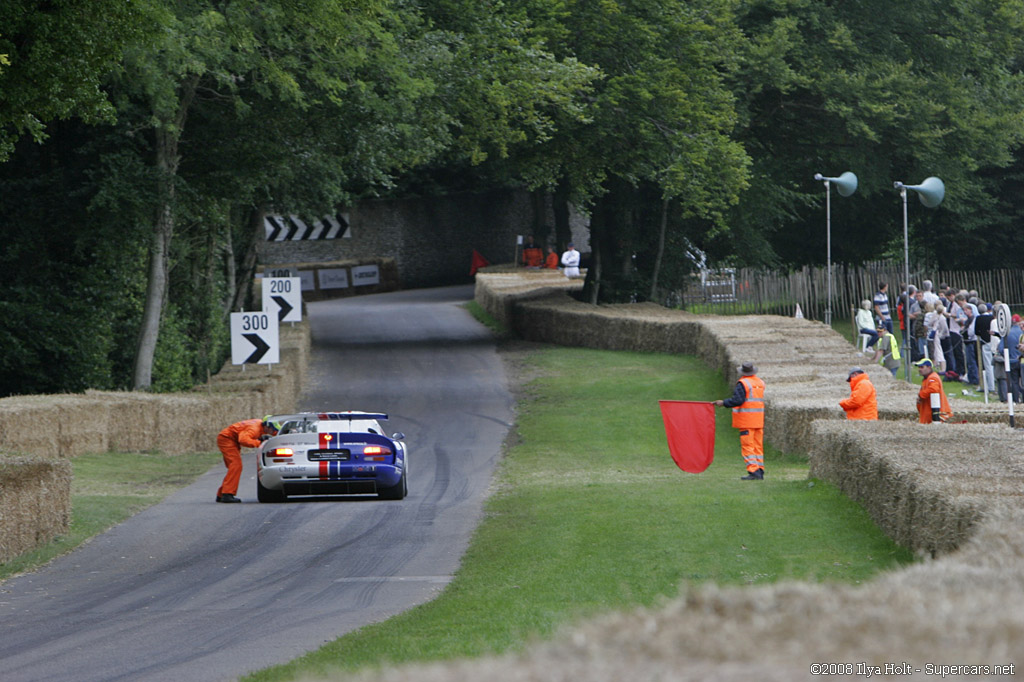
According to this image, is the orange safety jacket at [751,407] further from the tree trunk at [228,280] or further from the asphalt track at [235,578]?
the tree trunk at [228,280]

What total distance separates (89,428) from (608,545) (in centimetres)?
1198

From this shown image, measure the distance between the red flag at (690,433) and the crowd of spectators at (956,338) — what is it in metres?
9.26

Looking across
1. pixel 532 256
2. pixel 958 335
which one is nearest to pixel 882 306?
pixel 958 335

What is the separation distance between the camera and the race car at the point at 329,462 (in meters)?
17.5

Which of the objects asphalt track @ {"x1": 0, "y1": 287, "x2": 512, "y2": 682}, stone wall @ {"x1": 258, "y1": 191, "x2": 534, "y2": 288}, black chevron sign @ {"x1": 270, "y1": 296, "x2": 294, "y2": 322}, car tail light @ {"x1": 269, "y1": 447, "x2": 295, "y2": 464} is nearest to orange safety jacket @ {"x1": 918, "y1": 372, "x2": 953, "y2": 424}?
asphalt track @ {"x1": 0, "y1": 287, "x2": 512, "y2": 682}

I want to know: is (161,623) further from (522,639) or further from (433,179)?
(433,179)

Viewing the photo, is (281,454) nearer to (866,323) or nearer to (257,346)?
(257,346)

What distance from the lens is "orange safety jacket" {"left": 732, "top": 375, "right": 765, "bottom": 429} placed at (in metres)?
18.6

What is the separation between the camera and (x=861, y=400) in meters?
18.4

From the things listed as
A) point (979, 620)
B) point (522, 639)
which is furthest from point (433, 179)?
point (979, 620)

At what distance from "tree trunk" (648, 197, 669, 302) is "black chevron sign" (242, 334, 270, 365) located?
20054mm

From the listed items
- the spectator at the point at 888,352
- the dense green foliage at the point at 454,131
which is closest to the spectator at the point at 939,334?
the spectator at the point at 888,352

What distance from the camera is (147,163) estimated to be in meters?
27.2

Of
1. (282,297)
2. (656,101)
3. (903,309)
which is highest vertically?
(656,101)
